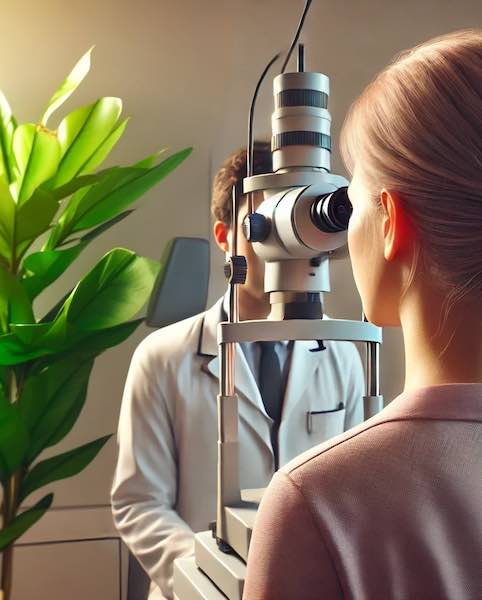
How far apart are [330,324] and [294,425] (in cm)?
103

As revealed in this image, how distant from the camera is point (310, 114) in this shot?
90cm

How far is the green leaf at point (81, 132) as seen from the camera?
192 cm

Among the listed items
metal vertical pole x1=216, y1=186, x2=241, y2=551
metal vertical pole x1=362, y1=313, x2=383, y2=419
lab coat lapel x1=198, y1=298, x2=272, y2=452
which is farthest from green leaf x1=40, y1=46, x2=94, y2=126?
metal vertical pole x1=362, y1=313, x2=383, y2=419

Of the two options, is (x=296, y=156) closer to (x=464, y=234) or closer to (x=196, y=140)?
(x=464, y=234)

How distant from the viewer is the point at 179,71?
2383 millimetres

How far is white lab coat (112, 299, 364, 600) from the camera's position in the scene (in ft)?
5.80

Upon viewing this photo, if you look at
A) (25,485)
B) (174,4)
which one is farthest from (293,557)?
(174,4)

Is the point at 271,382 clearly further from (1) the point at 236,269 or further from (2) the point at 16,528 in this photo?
(1) the point at 236,269

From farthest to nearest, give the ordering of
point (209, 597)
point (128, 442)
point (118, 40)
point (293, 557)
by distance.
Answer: point (118, 40) → point (128, 442) → point (209, 597) → point (293, 557)

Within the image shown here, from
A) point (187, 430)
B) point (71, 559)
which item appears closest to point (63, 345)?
point (187, 430)

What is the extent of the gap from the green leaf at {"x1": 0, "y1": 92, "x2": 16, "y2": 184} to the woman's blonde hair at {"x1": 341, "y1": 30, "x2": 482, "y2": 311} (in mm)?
1426

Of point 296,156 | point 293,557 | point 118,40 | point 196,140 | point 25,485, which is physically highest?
point 118,40

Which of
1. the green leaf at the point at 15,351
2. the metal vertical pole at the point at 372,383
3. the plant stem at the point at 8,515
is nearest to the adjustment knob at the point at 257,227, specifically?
the metal vertical pole at the point at 372,383

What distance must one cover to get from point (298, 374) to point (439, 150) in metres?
1.28
